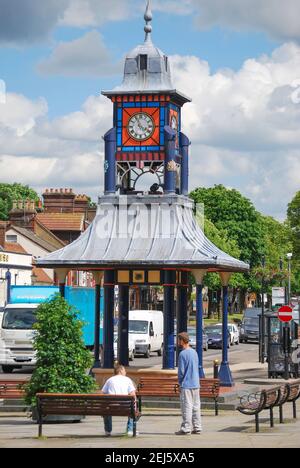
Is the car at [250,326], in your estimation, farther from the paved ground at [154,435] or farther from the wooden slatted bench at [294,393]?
the paved ground at [154,435]

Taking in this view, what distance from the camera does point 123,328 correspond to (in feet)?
116

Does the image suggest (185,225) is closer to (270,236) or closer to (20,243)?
(20,243)

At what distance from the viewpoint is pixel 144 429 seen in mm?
25062

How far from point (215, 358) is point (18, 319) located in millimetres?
16034

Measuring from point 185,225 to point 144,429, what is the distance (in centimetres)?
1045

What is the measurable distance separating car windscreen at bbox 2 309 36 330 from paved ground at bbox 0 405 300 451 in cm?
1808

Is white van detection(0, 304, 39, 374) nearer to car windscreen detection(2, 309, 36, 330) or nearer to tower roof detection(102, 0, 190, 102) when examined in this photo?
car windscreen detection(2, 309, 36, 330)

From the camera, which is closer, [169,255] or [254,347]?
[169,255]

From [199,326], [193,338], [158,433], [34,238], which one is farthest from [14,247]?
[158,433]

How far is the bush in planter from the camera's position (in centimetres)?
2561

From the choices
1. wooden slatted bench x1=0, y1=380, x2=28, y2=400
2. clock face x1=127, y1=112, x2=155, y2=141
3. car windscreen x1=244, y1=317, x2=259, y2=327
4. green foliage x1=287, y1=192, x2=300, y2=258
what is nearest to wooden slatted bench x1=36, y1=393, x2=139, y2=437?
wooden slatted bench x1=0, y1=380, x2=28, y2=400

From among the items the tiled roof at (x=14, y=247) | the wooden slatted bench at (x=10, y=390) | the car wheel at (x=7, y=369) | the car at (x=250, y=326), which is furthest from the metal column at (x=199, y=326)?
the tiled roof at (x=14, y=247)
